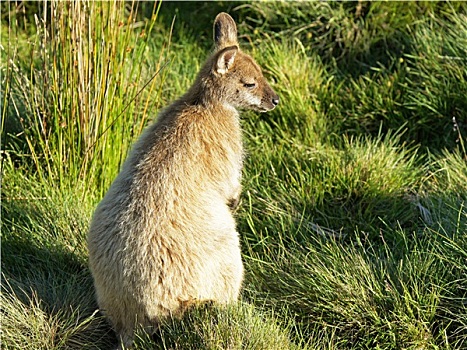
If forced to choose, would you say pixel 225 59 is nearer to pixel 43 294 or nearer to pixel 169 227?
pixel 169 227

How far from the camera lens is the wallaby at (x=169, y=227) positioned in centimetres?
424

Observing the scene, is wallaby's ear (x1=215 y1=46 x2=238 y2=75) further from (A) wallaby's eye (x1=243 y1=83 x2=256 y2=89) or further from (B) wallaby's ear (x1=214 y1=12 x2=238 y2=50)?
(B) wallaby's ear (x1=214 y1=12 x2=238 y2=50)

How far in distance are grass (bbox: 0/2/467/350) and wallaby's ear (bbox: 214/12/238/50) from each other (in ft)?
1.75

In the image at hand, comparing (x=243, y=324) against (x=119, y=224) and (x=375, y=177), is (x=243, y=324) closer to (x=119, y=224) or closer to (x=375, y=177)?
(x=119, y=224)

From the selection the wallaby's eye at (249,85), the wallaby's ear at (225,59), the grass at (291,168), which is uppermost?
the wallaby's ear at (225,59)

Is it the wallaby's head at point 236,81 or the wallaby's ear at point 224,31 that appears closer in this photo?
the wallaby's head at point 236,81

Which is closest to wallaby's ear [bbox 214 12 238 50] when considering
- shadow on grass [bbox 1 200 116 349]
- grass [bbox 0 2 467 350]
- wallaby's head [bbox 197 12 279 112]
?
wallaby's head [bbox 197 12 279 112]

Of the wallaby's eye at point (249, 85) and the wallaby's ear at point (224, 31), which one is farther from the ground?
the wallaby's ear at point (224, 31)

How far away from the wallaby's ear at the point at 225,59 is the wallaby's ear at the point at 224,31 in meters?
0.40

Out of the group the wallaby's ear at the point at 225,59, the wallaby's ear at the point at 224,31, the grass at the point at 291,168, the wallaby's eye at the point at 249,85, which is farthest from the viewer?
the wallaby's ear at the point at 224,31

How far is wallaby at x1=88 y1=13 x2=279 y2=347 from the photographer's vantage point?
4.24 meters

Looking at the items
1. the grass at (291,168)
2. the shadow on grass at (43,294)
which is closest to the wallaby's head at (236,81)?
the grass at (291,168)

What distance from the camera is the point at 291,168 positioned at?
239 inches

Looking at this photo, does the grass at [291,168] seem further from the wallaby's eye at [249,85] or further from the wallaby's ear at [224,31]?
the wallaby's eye at [249,85]
